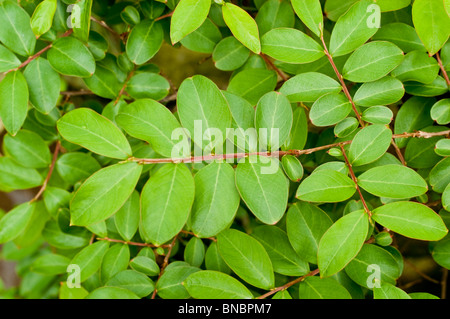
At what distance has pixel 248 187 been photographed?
2.05 ft

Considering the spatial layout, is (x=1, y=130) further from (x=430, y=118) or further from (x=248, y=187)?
(x=430, y=118)

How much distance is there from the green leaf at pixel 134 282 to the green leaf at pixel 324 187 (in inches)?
15.2

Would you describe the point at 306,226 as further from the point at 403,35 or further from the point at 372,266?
the point at 403,35

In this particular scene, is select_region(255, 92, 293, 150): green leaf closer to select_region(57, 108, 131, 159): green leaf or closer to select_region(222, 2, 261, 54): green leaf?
select_region(222, 2, 261, 54): green leaf

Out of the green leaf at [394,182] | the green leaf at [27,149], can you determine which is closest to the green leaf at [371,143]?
the green leaf at [394,182]

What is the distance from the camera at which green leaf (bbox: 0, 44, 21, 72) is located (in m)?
0.74

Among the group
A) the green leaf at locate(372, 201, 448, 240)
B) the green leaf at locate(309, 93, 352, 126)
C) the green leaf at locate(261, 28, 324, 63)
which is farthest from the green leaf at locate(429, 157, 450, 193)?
the green leaf at locate(261, 28, 324, 63)

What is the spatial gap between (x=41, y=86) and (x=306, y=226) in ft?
2.08

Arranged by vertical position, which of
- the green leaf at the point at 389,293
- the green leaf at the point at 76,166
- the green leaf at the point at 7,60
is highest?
the green leaf at the point at 7,60

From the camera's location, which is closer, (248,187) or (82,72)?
(248,187)

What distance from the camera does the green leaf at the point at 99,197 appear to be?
2.08 feet

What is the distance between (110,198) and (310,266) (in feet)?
1.50

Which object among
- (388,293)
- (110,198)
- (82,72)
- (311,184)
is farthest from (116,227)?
(388,293)

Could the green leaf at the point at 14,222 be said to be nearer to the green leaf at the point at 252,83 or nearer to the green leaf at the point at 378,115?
the green leaf at the point at 252,83
